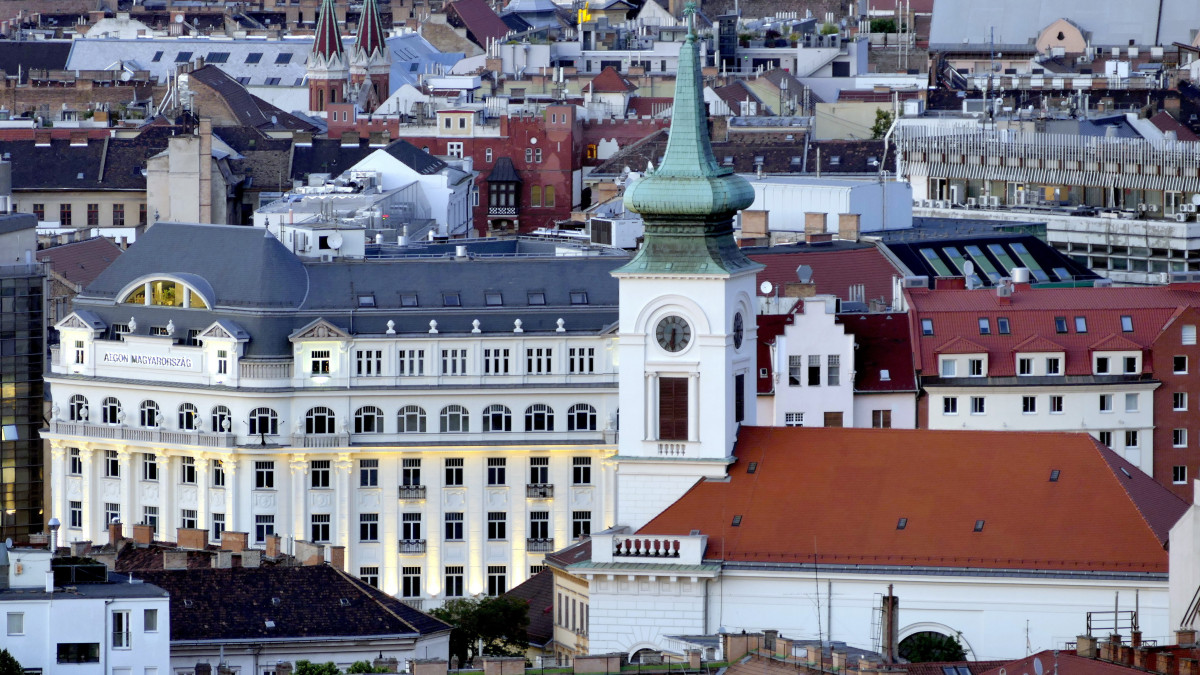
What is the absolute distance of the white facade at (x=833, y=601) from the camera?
109250 millimetres

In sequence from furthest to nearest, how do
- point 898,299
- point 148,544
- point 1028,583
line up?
point 898,299 < point 148,544 < point 1028,583

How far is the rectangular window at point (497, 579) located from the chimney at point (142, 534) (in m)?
13.4

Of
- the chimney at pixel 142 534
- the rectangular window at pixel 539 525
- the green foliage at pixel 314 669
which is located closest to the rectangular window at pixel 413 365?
the rectangular window at pixel 539 525

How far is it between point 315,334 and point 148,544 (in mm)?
18105

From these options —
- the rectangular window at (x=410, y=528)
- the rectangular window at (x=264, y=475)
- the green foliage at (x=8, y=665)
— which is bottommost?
the green foliage at (x=8, y=665)

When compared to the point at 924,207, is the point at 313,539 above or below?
below

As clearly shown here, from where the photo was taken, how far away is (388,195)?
19375cm

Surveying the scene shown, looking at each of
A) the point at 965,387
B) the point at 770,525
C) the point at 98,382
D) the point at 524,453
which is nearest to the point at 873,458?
the point at 770,525

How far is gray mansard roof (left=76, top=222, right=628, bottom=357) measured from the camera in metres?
146

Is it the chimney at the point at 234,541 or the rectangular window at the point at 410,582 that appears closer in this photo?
the chimney at the point at 234,541

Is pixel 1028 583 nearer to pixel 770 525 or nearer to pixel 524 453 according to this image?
pixel 770 525

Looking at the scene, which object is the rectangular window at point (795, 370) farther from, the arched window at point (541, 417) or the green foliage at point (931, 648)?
the green foliage at point (931, 648)

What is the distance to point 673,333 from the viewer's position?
11444cm

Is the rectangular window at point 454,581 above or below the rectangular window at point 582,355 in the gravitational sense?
below
